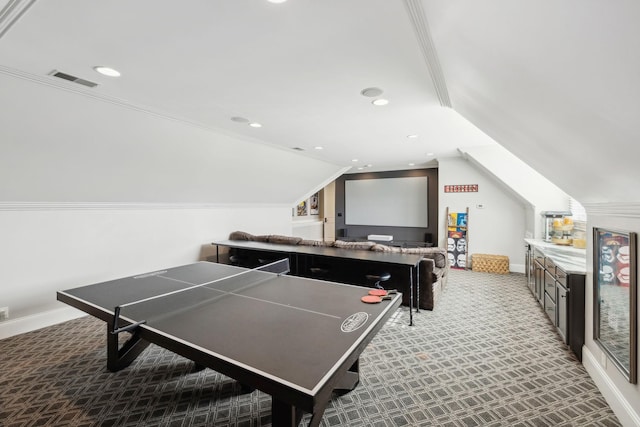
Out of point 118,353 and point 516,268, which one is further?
point 516,268

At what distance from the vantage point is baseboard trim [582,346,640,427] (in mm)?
1896

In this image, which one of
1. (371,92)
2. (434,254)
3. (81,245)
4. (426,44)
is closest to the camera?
(426,44)

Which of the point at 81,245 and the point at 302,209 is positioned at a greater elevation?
the point at 302,209

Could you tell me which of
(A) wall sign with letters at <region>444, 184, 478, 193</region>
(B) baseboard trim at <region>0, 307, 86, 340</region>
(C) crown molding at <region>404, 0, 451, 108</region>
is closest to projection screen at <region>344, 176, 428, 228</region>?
(A) wall sign with letters at <region>444, 184, 478, 193</region>

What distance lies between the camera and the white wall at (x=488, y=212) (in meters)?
6.39

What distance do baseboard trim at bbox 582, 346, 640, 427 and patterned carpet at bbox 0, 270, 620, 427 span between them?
0.05 m

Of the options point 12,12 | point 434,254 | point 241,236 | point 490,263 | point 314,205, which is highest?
point 12,12

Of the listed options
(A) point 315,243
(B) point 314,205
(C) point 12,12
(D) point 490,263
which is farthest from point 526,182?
(C) point 12,12

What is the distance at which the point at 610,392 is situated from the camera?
2152 mm

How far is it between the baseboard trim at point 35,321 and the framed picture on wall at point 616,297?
230 inches

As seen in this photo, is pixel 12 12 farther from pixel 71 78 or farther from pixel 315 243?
pixel 315 243

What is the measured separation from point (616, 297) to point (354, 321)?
2126 millimetres

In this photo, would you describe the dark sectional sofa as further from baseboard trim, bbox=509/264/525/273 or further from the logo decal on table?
baseboard trim, bbox=509/264/525/273

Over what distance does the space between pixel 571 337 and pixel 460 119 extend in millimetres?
2771
